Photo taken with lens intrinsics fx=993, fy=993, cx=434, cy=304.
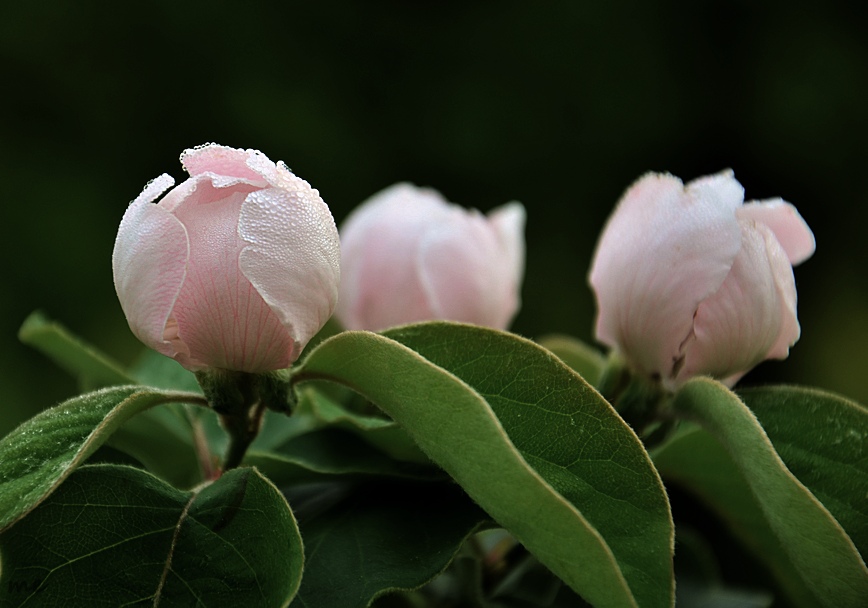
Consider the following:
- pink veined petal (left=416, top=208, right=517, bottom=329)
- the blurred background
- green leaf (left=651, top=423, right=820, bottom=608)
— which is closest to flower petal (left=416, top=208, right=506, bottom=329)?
pink veined petal (left=416, top=208, right=517, bottom=329)

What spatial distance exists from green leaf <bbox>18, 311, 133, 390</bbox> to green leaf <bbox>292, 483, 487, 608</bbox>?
0.16m

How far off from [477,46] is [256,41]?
1.20 feet

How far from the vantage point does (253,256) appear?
0.91 ft

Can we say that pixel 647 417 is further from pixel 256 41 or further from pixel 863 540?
pixel 256 41

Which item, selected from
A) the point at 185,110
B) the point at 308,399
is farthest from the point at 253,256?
the point at 185,110

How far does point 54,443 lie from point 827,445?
24 centimetres

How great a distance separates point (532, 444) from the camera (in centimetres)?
29

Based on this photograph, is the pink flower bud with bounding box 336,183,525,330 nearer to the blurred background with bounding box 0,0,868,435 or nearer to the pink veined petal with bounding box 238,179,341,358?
the pink veined petal with bounding box 238,179,341,358

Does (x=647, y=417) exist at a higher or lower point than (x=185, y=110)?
higher

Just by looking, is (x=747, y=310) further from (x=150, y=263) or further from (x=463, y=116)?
(x=463, y=116)

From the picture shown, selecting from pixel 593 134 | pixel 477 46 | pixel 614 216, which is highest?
pixel 614 216

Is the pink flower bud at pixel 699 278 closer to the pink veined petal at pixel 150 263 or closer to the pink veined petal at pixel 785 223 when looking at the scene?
the pink veined petal at pixel 785 223

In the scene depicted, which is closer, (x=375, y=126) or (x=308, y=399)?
(x=308, y=399)

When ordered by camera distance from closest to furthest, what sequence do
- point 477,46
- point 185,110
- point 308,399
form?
point 308,399, point 185,110, point 477,46
